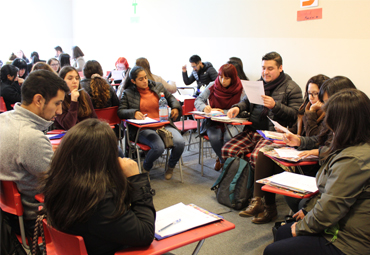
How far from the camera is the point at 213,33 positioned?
5.95 meters

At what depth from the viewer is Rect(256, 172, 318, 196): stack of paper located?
5.84 feet

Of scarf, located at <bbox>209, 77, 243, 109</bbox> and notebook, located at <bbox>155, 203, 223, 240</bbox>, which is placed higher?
scarf, located at <bbox>209, 77, 243, 109</bbox>

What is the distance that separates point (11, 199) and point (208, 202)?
6.32 feet

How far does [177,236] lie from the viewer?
4.22 feet

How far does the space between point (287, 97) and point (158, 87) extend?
1600 millimetres

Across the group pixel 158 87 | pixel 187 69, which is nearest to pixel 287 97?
pixel 158 87

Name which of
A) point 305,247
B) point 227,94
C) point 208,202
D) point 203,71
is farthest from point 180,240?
point 203,71

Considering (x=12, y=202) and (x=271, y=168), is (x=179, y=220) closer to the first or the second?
(x=12, y=202)

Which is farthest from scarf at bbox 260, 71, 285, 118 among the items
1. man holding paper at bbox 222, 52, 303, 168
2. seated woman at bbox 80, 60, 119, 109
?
seated woman at bbox 80, 60, 119, 109

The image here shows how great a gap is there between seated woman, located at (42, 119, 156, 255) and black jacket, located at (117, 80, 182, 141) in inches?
95.7

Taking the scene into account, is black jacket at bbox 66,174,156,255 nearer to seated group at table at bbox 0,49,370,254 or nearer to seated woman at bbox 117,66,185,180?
seated group at table at bbox 0,49,370,254

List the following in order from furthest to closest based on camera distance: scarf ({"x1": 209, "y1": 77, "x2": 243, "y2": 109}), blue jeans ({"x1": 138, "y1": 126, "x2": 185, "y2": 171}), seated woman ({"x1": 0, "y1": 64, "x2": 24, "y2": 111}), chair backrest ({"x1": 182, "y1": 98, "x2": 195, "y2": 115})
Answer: seated woman ({"x1": 0, "y1": 64, "x2": 24, "y2": 111}) → chair backrest ({"x1": 182, "y1": 98, "x2": 195, "y2": 115}) → scarf ({"x1": 209, "y1": 77, "x2": 243, "y2": 109}) → blue jeans ({"x1": 138, "y1": 126, "x2": 185, "y2": 171})

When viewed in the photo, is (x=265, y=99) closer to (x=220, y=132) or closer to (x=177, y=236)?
(x=220, y=132)

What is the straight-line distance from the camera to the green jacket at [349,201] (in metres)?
1.37
